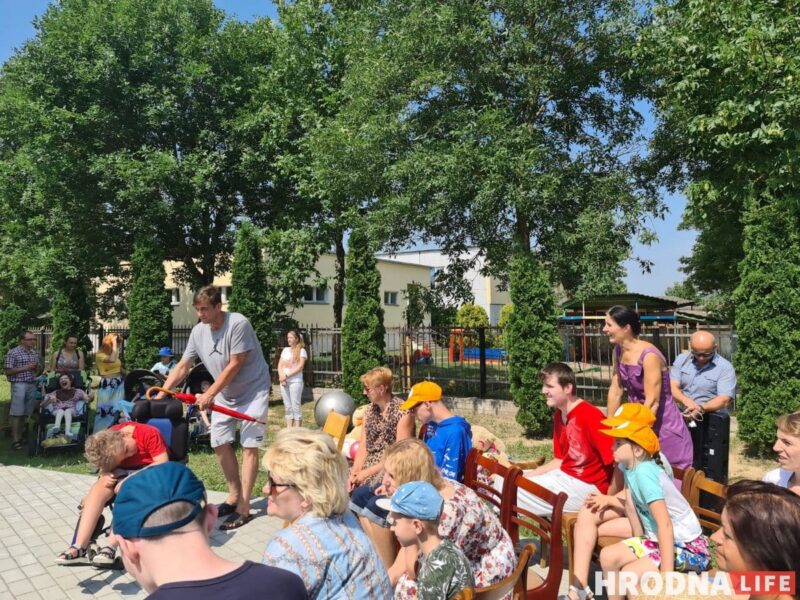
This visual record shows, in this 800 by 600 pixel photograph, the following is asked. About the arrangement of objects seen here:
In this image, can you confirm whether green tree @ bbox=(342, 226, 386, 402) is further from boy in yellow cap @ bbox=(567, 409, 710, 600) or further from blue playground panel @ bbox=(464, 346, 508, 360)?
boy in yellow cap @ bbox=(567, 409, 710, 600)

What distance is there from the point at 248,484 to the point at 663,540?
3525 mm

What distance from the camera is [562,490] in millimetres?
3783

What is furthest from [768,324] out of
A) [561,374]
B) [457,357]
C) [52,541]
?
[52,541]

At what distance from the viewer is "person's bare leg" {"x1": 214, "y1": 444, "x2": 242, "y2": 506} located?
4871 mm

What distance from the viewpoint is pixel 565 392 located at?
3.99 meters

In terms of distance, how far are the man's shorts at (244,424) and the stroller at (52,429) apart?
14.5ft

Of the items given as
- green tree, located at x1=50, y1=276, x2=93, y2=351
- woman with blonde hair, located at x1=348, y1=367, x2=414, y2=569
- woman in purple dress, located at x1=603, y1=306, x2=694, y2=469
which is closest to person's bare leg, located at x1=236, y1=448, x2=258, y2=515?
woman with blonde hair, located at x1=348, y1=367, x2=414, y2=569

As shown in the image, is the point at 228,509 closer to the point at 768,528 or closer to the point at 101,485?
the point at 101,485

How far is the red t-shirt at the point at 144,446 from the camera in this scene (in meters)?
4.32

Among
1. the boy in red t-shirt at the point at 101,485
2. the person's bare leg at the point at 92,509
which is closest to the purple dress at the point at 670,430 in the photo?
the boy in red t-shirt at the point at 101,485

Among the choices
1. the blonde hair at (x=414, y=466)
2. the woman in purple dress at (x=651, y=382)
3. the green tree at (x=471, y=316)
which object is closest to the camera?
the blonde hair at (x=414, y=466)

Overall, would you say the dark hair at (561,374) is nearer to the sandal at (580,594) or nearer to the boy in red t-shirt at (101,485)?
the sandal at (580,594)

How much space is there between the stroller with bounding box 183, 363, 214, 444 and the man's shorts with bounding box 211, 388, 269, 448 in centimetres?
312

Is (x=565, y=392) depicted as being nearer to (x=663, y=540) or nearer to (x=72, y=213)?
(x=663, y=540)
